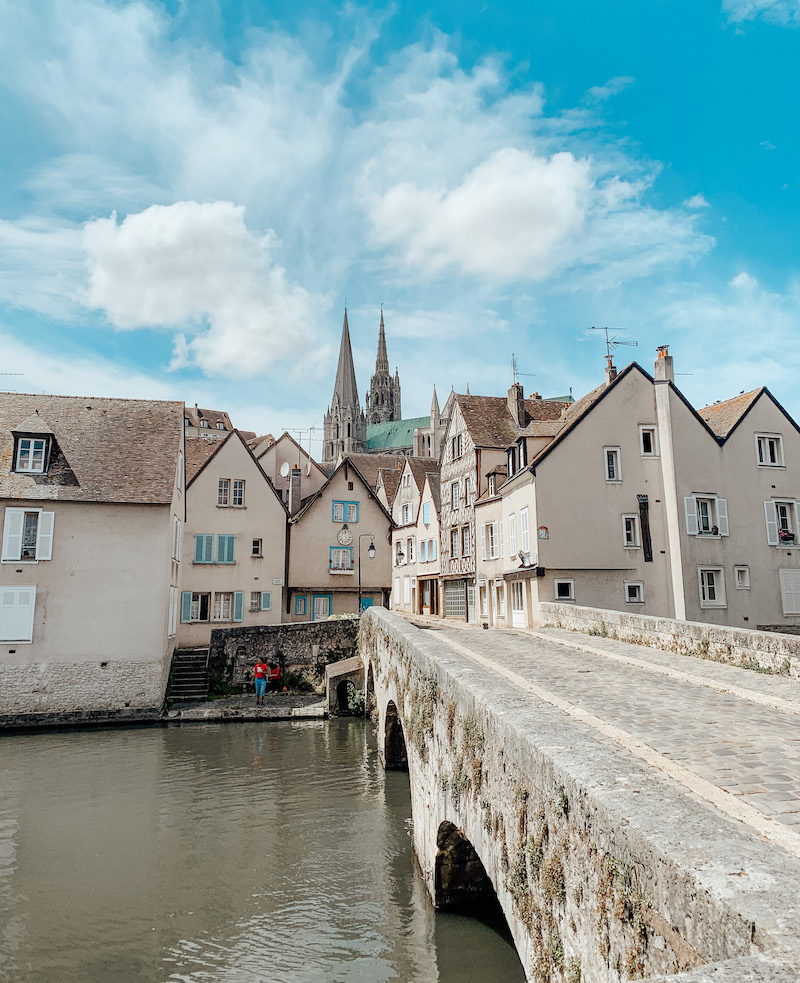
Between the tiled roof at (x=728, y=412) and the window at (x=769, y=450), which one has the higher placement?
the tiled roof at (x=728, y=412)

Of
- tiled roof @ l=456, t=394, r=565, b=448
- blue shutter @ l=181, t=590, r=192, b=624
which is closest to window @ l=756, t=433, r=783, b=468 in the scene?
tiled roof @ l=456, t=394, r=565, b=448

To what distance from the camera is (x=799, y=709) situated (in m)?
7.12

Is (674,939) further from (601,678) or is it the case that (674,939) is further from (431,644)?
(431,644)

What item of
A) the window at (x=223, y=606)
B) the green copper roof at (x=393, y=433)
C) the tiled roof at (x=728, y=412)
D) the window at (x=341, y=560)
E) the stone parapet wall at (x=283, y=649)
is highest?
the green copper roof at (x=393, y=433)

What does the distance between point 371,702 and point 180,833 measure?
10.9 metres

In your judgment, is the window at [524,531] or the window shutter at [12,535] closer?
the window shutter at [12,535]

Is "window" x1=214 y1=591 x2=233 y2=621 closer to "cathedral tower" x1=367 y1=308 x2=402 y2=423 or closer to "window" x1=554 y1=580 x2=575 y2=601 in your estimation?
"window" x1=554 y1=580 x2=575 y2=601

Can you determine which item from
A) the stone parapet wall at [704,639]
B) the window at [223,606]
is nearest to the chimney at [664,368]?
the stone parapet wall at [704,639]

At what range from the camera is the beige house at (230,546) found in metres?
29.0

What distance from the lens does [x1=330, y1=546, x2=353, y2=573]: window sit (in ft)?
107

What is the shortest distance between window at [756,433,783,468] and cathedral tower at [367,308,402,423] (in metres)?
96.0

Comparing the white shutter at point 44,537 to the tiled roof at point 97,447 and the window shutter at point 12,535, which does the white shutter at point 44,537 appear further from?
the tiled roof at point 97,447

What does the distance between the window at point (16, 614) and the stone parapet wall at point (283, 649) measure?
6746 mm

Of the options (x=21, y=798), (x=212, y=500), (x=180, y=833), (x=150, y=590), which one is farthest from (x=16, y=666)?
(x=180, y=833)
